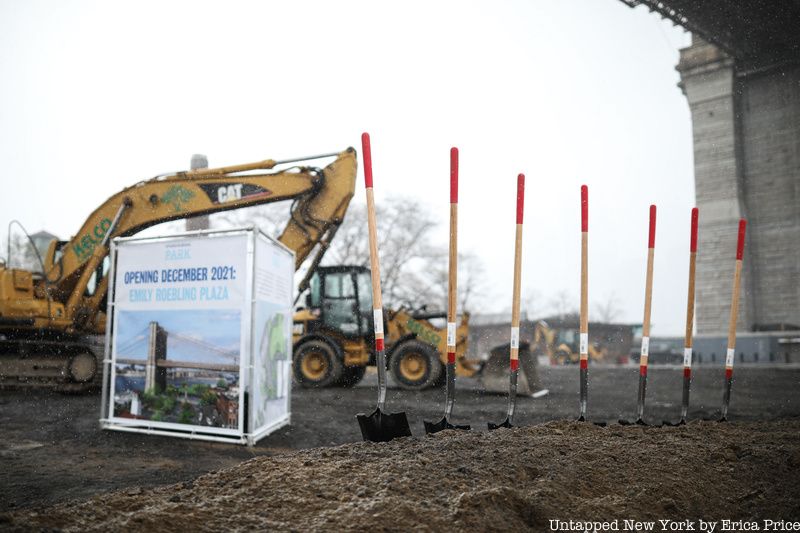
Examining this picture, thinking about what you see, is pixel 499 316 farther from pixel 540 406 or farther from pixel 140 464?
pixel 140 464

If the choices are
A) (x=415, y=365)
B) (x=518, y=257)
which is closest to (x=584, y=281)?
(x=518, y=257)

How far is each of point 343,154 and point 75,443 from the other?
6381 mm

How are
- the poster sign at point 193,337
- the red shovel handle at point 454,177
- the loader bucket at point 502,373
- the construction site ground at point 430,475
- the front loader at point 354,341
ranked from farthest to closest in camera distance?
the front loader at point 354,341 < the loader bucket at point 502,373 < the poster sign at point 193,337 < the red shovel handle at point 454,177 < the construction site ground at point 430,475

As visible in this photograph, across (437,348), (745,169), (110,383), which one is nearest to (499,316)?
(745,169)

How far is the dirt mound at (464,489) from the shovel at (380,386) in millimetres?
447

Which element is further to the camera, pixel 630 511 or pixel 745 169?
pixel 745 169

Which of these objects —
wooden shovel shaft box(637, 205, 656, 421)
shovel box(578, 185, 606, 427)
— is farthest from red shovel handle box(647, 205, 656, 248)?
shovel box(578, 185, 606, 427)

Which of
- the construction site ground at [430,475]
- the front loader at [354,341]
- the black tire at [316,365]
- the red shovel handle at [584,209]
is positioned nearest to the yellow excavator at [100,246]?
the front loader at [354,341]

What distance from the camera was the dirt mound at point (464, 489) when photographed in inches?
93.9

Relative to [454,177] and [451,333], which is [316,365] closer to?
[451,333]

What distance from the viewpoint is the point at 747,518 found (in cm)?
279

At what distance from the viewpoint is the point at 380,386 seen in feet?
14.8

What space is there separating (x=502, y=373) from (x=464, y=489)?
9943mm

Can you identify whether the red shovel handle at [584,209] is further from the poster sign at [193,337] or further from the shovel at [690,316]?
the poster sign at [193,337]
